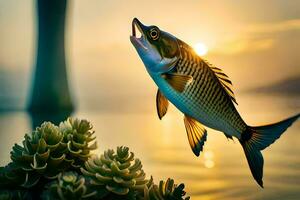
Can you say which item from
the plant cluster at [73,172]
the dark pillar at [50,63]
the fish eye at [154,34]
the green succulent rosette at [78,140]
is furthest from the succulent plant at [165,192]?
the dark pillar at [50,63]

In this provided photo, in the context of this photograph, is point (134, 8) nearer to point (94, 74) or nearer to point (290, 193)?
point (94, 74)

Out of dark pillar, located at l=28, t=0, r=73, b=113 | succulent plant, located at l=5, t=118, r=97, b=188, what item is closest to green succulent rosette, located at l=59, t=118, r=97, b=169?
succulent plant, located at l=5, t=118, r=97, b=188

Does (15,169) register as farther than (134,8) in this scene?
No

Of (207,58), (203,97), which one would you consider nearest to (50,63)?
(207,58)

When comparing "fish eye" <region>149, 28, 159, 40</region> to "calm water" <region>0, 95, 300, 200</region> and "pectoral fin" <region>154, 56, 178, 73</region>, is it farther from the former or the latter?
"calm water" <region>0, 95, 300, 200</region>

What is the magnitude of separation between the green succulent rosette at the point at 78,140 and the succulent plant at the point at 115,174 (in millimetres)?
43

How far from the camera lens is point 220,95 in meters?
0.92

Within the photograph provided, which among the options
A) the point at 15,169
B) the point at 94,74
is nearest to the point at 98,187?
the point at 15,169

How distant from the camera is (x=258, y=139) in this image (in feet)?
2.94

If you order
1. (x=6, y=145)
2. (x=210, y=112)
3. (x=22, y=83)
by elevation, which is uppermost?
(x=22, y=83)

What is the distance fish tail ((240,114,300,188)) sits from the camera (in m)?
0.87

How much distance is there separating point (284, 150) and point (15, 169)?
57 centimetres

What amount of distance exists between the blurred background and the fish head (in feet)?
0.61

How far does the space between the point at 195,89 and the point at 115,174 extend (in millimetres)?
209
